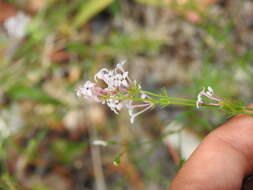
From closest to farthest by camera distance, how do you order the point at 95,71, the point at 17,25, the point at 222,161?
1. the point at 222,161
2. the point at 95,71
3. the point at 17,25

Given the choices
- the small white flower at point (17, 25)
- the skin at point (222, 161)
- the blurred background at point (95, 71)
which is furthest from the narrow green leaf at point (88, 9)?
the skin at point (222, 161)

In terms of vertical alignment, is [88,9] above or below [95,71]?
above

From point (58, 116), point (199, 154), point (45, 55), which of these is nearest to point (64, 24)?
point (45, 55)

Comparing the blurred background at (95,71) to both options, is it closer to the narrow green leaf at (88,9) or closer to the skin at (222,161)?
the narrow green leaf at (88,9)

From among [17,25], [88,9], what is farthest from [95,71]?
[17,25]

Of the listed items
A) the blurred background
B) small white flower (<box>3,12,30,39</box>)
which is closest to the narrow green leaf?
the blurred background

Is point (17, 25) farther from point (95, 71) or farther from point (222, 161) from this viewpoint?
point (222, 161)
